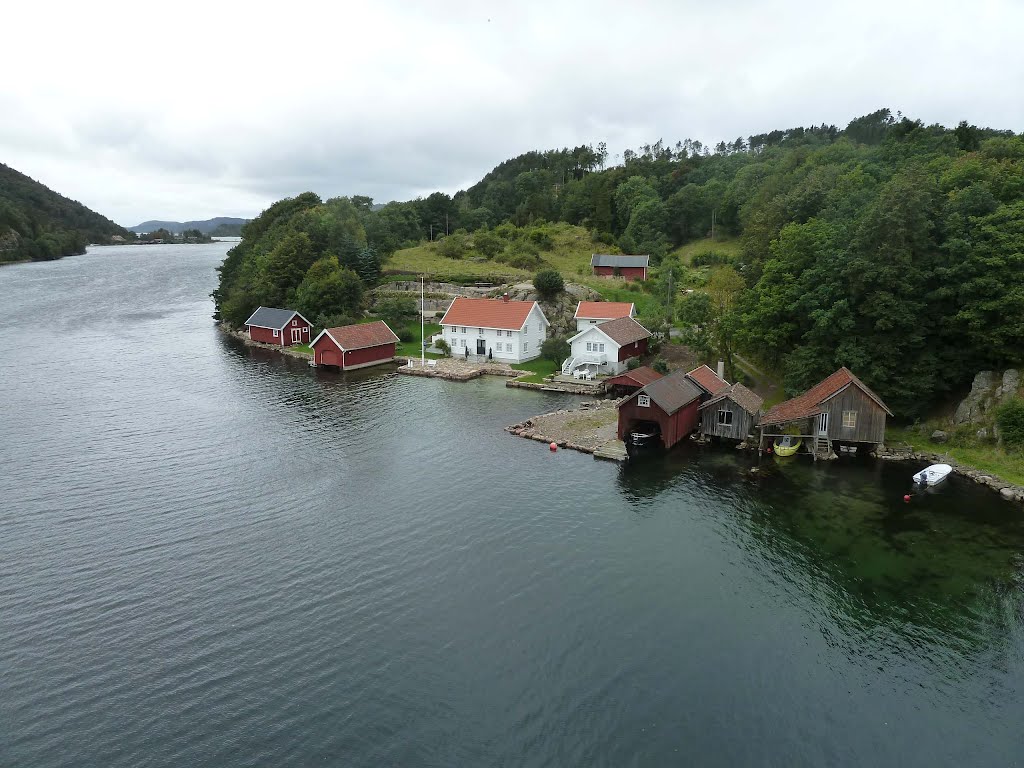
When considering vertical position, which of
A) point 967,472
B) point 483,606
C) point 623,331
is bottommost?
point 483,606

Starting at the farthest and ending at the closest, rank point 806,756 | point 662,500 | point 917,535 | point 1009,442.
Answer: point 1009,442
point 662,500
point 917,535
point 806,756

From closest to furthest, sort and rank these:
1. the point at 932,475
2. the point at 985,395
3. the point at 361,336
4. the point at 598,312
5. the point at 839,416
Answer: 1. the point at 932,475
2. the point at 985,395
3. the point at 839,416
4. the point at 361,336
5. the point at 598,312

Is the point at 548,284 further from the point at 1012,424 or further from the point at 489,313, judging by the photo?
the point at 1012,424

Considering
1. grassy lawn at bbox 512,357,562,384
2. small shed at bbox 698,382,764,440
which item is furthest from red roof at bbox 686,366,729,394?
grassy lawn at bbox 512,357,562,384

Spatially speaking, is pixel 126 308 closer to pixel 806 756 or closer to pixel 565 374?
pixel 565 374

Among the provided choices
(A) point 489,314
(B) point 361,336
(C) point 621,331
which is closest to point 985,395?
(C) point 621,331

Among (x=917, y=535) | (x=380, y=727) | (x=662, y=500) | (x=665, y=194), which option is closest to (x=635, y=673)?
(x=380, y=727)

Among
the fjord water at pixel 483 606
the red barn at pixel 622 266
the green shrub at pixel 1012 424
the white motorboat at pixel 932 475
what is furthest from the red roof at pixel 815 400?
the red barn at pixel 622 266
